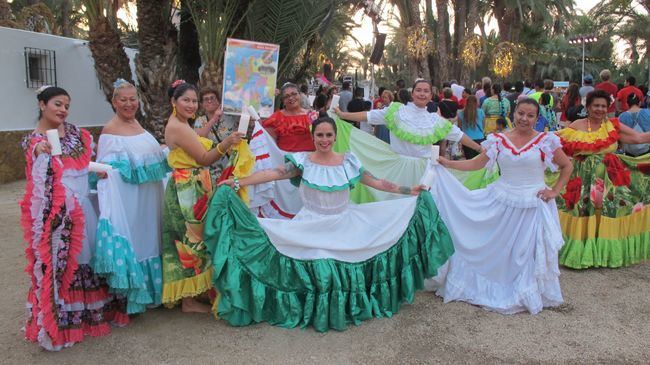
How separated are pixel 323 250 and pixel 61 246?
1.80m

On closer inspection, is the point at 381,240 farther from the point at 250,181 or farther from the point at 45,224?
the point at 45,224

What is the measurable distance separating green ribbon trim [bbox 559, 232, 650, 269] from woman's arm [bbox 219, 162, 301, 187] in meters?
3.12

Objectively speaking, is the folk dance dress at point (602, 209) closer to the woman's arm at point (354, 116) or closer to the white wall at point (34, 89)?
the woman's arm at point (354, 116)

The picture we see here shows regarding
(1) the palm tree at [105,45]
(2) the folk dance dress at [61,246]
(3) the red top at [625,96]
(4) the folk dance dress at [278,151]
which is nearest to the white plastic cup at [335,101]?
(4) the folk dance dress at [278,151]

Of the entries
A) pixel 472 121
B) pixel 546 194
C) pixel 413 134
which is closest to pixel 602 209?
pixel 546 194

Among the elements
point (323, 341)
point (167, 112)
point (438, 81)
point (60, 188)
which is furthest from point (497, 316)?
point (438, 81)

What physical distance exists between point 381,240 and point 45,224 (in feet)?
7.73

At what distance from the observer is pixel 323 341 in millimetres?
3771

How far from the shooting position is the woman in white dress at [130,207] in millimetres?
3822

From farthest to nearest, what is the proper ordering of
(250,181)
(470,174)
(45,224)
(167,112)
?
(167,112)
(470,174)
(250,181)
(45,224)

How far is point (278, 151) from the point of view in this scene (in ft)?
17.4

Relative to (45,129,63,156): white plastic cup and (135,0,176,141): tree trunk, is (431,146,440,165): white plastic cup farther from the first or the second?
(135,0,176,141): tree trunk

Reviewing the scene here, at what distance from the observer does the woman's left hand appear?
4.43m

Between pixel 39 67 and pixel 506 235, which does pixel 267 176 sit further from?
pixel 39 67
